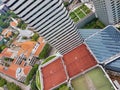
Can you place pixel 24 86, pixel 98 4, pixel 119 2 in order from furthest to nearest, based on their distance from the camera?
pixel 24 86 < pixel 98 4 < pixel 119 2

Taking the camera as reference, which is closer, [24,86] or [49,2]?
[49,2]

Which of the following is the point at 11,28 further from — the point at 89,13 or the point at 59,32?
the point at 59,32

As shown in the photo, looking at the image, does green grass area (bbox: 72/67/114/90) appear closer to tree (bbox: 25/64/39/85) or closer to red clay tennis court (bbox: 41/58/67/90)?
red clay tennis court (bbox: 41/58/67/90)

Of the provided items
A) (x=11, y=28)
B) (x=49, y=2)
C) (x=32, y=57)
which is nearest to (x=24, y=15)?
(x=49, y=2)

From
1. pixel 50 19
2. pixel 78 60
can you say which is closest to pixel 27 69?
pixel 78 60

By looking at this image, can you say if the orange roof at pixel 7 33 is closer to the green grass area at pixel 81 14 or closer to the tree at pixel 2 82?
the tree at pixel 2 82

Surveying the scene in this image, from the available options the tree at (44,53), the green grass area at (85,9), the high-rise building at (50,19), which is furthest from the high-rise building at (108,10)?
the tree at (44,53)
